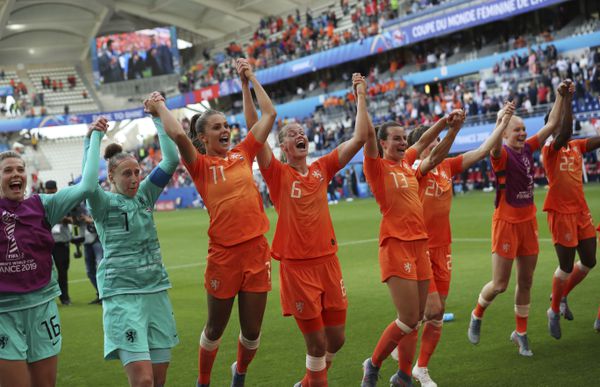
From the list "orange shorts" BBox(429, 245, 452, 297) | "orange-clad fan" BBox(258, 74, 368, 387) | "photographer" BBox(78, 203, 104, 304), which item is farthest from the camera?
"photographer" BBox(78, 203, 104, 304)

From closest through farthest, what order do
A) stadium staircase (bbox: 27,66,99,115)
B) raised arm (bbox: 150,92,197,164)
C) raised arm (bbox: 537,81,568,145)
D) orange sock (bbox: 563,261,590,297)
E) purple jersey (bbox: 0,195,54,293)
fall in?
purple jersey (bbox: 0,195,54,293) → raised arm (bbox: 150,92,197,164) → raised arm (bbox: 537,81,568,145) → orange sock (bbox: 563,261,590,297) → stadium staircase (bbox: 27,66,99,115)

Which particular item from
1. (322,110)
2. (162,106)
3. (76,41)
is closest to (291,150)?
(162,106)

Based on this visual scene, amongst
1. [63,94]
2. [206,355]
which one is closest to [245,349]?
[206,355]

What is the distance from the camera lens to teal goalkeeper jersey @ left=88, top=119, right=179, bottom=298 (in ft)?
18.0

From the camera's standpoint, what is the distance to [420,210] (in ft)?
21.5

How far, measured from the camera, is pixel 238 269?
19.9 feet

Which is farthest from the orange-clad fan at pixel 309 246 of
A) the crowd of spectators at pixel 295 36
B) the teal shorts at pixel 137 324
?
the crowd of spectators at pixel 295 36

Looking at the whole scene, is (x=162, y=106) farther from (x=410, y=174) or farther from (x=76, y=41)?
(x=76, y=41)

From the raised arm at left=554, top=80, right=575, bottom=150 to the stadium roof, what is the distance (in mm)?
52229

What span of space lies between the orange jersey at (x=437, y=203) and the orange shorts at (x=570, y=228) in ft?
5.70

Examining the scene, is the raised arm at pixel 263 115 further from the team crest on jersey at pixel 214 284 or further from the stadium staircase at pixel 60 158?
the stadium staircase at pixel 60 158

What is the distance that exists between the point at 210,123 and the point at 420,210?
1967mm

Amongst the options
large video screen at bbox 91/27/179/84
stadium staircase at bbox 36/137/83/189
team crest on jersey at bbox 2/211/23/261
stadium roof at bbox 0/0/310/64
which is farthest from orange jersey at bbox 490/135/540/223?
stadium staircase at bbox 36/137/83/189

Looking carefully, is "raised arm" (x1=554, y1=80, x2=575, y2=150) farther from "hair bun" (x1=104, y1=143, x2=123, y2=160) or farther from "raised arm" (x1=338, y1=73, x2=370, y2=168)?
"hair bun" (x1=104, y1=143, x2=123, y2=160)
